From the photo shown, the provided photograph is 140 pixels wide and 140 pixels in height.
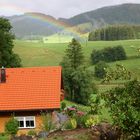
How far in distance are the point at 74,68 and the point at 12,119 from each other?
51136 mm

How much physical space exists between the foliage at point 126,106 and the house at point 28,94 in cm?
1692

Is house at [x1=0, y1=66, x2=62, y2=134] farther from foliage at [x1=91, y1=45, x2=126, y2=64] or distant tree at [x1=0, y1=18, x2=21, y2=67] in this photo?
foliage at [x1=91, y1=45, x2=126, y2=64]

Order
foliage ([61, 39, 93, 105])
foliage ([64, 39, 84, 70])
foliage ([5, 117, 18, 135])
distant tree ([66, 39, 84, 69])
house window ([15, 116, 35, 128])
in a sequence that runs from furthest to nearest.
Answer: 1. distant tree ([66, 39, 84, 69])
2. foliage ([64, 39, 84, 70])
3. foliage ([61, 39, 93, 105])
4. house window ([15, 116, 35, 128])
5. foliage ([5, 117, 18, 135])

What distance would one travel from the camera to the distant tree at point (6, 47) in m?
66.2

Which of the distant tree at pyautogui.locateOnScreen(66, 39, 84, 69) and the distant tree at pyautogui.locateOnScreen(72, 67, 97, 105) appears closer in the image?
the distant tree at pyautogui.locateOnScreen(72, 67, 97, 105)

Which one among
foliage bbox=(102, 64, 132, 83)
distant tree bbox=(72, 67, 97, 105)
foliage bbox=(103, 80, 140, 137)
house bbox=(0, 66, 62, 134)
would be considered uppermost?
foliage bbox=(102, 64, 132, 83)

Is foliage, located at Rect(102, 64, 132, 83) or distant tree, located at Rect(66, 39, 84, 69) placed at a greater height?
foliage, located at Rect(102, 64, 132, 83)

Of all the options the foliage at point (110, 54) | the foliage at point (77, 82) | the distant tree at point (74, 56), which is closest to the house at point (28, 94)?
the foliage at point (77, 82)

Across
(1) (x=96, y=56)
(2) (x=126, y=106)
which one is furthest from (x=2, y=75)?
(1) (x=96, y=56)

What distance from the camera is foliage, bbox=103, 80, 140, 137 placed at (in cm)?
1811

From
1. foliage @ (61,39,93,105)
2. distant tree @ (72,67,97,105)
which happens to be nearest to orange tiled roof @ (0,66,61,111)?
foliage @ (61,39,93,105)

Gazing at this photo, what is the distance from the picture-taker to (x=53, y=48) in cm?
19888

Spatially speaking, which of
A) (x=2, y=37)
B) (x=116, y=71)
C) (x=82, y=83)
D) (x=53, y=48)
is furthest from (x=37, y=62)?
Answer: (x=116, y=71)

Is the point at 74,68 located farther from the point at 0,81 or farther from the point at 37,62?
the point at 37,62
